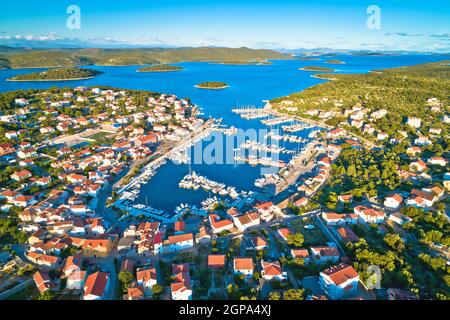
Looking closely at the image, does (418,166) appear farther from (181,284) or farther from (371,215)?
(181,284)

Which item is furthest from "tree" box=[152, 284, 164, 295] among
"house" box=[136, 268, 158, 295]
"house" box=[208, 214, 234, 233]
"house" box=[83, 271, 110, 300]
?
"house" box=[208, 214, 234, 233]

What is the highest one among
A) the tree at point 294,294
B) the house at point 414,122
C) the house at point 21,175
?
the house at point 414,122

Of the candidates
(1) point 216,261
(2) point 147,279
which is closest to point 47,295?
(2) point 147,279

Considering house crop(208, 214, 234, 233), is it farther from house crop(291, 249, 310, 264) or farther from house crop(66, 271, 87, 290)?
house crop(66, 271, 87, 290)

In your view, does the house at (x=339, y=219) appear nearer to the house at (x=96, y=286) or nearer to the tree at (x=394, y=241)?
the tree at (x=394, y=241)

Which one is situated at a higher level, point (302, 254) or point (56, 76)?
→ point (56, 76)

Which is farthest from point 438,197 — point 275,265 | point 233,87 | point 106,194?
point 233,87

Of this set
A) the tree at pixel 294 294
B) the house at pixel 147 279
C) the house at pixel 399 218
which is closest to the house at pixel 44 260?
the house at pixel 147 279
